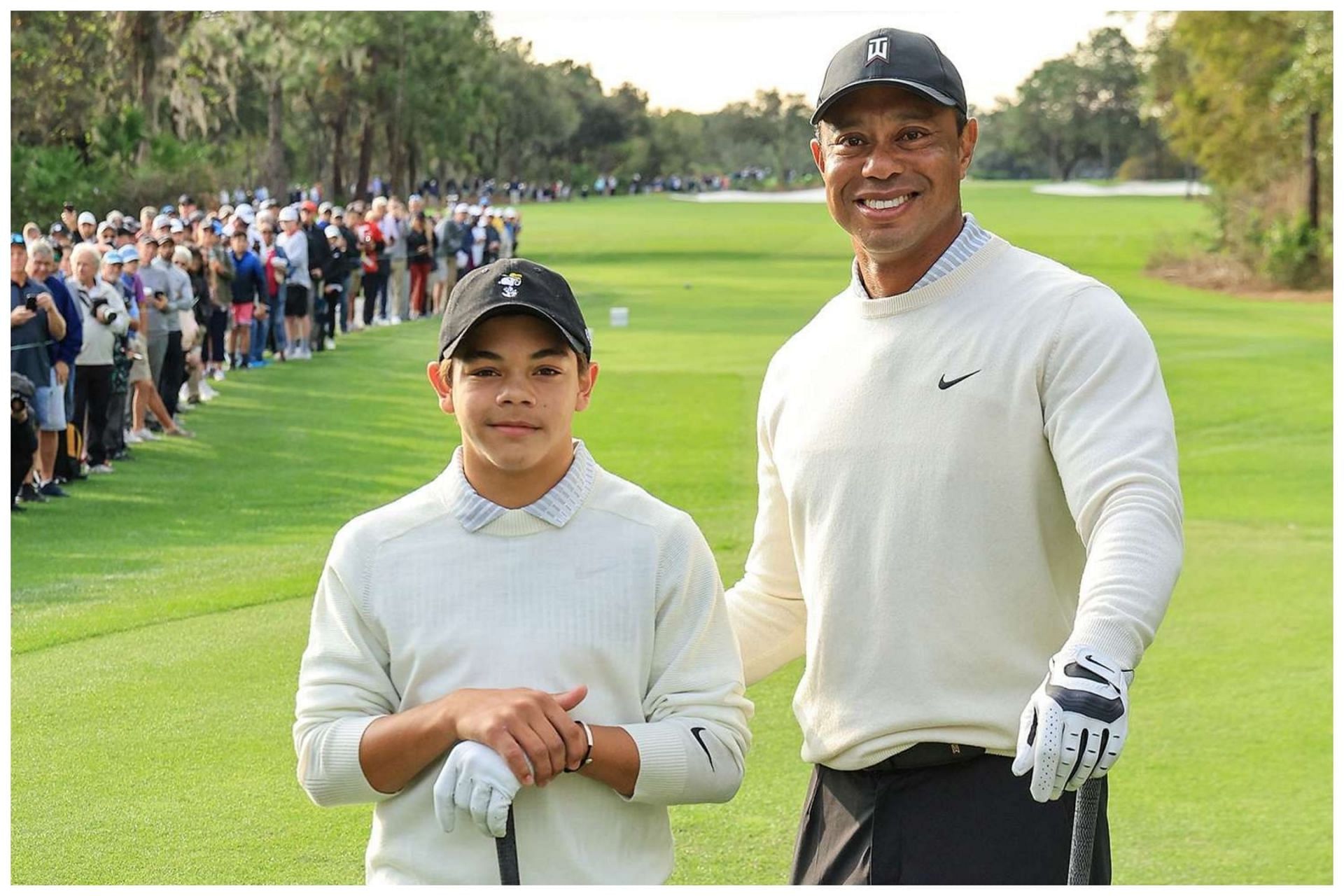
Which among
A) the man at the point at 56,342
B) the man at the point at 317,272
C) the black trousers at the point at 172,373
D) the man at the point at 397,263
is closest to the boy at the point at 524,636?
the man at the point at 56,342

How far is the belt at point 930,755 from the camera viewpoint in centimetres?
337

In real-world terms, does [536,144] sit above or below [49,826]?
above

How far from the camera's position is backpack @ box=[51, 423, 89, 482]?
12969 millimetres

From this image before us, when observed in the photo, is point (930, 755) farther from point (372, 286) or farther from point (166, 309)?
point (372, 286)

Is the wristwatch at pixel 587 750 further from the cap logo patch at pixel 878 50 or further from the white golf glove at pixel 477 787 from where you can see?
the cap logo patch at pixel 878 50

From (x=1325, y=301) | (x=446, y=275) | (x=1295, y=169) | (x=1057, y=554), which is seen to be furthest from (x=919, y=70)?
(x=1295, y=169)

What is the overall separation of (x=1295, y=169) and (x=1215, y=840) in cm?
3800

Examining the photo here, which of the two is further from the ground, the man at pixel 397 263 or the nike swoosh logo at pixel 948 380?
the man at pixel 397 263

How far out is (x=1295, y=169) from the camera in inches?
1612

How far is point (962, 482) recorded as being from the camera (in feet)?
10.8

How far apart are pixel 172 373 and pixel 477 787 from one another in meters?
13.8

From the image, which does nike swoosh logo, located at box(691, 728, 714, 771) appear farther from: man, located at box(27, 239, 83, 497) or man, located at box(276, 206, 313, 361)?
man, located at box(276, 206, 313, 361)

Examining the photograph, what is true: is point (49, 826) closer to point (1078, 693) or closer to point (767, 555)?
point (767, 555)

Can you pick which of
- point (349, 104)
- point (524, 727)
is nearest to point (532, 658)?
point (524, 727)
